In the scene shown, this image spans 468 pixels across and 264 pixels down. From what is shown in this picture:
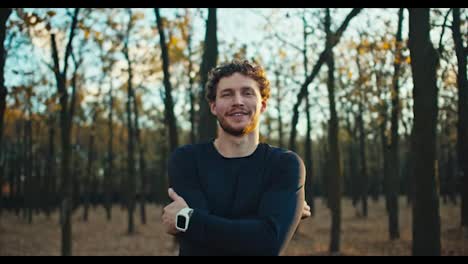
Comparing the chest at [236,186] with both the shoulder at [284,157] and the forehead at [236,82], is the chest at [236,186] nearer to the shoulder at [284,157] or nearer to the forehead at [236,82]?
the shoulder at [284,157]

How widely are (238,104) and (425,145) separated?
6.90 m

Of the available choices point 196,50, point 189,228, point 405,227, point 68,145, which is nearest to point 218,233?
point 189,228

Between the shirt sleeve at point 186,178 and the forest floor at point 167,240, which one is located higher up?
the shirt sleeve at point 186,178

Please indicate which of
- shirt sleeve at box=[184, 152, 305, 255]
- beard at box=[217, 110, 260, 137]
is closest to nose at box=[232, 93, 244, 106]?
beard at box=[217, 110, 260, 137]

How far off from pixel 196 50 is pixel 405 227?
14.7m

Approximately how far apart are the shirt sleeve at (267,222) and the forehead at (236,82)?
514 mm

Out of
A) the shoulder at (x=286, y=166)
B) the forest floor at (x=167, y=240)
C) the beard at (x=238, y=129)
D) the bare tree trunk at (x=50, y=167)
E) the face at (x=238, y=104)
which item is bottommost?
the forest floor at (x=167, y=240)

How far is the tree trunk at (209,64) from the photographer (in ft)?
36.8

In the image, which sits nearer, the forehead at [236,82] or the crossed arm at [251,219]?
the crossed arm at [251,219]

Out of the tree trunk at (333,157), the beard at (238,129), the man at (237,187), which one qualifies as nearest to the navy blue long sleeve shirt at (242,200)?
the man at (237,187)

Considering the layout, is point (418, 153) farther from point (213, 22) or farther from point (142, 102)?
point (142, 102)

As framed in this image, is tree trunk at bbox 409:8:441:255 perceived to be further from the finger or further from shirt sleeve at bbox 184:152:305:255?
the finger

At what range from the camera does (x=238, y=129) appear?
2791mm

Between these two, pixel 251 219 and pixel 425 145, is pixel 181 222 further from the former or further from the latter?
pixel 425 145
